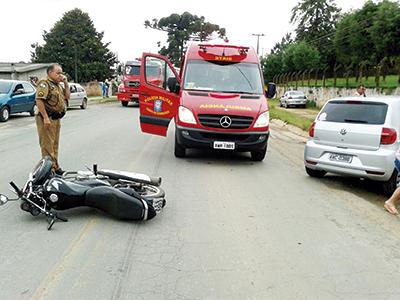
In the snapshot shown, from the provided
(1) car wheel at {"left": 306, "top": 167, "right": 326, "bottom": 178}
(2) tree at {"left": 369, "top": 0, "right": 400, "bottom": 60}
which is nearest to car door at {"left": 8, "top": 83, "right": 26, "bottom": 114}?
(1) car wheel at {"left": 306, "top": 167, "right": 326, "bottom": 178}

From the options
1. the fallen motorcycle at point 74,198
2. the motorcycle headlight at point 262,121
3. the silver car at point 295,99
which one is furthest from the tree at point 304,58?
the fallen motorcycle at point 74,198

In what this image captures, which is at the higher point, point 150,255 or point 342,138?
point 342,138

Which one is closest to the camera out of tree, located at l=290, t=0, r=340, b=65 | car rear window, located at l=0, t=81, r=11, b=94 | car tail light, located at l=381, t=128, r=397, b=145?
car tail light, located at l=381, t=128, r=397, b=145

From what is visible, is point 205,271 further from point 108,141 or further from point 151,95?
point 108,141

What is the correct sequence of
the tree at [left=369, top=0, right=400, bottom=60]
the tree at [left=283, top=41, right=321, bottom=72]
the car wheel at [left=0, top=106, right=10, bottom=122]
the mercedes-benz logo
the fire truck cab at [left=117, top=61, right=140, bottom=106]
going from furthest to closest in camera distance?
the tree at [left=283, top=41, right=321, bottom=72]
the fire truck cab at [left=117, top=61, right=140, bottom=106]
the tree at [left=369, top=0, right=400, bottom=60]
the car wheel at [left=0, top=106, right=10, bottom=122]
the mercedes-benz logo

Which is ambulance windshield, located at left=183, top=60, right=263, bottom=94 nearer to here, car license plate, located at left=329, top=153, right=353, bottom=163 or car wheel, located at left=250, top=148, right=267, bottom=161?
car wheel, located at left=250, top=148, right=267, bottom=161

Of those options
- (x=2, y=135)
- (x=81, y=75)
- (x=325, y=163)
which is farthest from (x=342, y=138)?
(x=81, y=75)

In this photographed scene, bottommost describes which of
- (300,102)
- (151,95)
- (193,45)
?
(300,102)

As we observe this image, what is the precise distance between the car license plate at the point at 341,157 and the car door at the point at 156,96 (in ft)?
11.8

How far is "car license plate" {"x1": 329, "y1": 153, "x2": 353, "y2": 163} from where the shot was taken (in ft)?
24.0

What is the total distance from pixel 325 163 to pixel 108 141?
249 inches

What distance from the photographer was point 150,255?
14.1 ft

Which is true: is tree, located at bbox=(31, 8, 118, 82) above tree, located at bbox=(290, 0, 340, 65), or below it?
below

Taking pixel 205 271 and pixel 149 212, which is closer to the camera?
pixel 205 271
